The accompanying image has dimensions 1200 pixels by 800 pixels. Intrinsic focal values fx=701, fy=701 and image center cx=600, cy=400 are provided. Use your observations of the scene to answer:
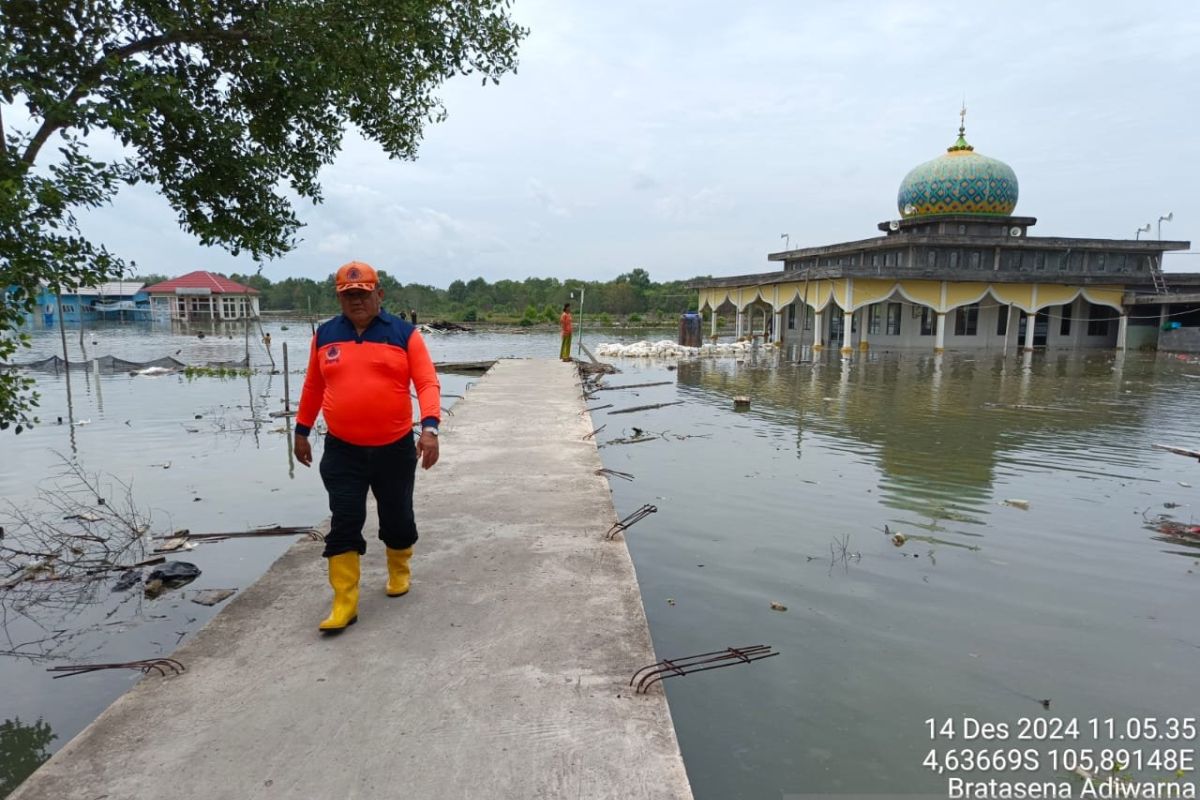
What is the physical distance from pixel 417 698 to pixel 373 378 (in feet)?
5.29

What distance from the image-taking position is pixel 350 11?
17.0 ft

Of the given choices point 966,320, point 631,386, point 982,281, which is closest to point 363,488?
point 631,386

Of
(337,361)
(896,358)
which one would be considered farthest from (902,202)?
(337,361)

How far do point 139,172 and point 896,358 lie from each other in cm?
2619

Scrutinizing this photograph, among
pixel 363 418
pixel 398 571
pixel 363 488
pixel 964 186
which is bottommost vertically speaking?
pixel 398 571

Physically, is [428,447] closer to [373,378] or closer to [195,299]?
[373,378]

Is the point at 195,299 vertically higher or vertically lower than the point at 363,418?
higher

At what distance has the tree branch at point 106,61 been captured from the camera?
388 centimetres

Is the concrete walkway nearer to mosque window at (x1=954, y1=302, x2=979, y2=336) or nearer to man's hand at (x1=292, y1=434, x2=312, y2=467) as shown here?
man's hand at (x1=292, y1=434, x2=312, y2=467)

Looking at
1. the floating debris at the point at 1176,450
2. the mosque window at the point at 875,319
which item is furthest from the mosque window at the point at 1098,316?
the floating debris at the point at 1176,450

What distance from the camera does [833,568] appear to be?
17.9 ft

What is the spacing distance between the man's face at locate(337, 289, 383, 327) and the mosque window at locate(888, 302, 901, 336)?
109ft

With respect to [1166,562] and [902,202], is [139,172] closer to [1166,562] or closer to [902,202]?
[1166,562]

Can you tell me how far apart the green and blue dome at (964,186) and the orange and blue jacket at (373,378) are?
35103mm
